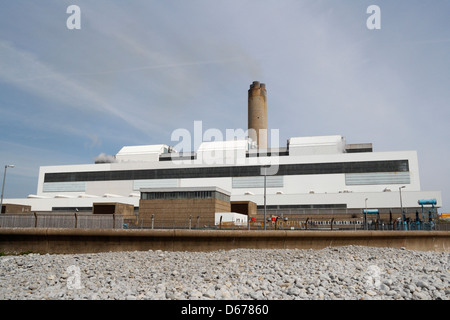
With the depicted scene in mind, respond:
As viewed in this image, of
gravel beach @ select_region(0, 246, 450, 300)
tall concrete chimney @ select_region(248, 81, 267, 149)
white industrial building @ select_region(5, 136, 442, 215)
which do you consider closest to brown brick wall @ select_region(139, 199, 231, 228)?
white industrial building @ select_region(5, 136, 442, 215)

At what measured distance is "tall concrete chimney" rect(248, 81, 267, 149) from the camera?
8556 centimetres

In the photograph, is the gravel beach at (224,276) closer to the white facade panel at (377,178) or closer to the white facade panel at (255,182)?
the white facade panel at (377,178)

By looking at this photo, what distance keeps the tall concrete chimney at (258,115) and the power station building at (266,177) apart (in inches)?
9.6

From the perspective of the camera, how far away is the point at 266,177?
72.4m

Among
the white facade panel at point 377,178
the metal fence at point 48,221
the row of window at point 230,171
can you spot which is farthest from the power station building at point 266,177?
the metal fence at point 48,221

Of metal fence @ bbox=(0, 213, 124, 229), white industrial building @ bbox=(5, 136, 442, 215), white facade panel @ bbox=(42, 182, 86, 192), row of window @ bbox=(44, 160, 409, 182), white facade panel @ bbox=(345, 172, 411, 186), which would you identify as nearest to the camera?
metal fence @ bbox=(0, 213, 124, 229)

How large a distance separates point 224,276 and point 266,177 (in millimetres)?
59948

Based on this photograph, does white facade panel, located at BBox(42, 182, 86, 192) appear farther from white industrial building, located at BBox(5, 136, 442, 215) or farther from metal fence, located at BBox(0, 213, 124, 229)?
metal fence, located at BBox(0, 213, 124, 229)

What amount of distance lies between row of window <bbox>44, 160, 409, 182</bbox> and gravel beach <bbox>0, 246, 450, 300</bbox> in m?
50.9

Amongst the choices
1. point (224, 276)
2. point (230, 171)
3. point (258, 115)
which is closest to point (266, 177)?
point (230, 171)

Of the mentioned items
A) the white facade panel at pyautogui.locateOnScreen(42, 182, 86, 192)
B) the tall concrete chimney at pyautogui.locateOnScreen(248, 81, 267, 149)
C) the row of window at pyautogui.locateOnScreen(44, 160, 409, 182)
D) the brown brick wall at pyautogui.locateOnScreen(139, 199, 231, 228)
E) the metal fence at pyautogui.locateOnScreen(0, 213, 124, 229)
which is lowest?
the metal fence at pyautogui.locateOnScreen(0, 213, 124, 229)

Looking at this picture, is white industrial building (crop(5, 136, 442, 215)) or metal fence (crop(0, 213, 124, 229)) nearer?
metal fence (crop(0, 213, 124, 229))
